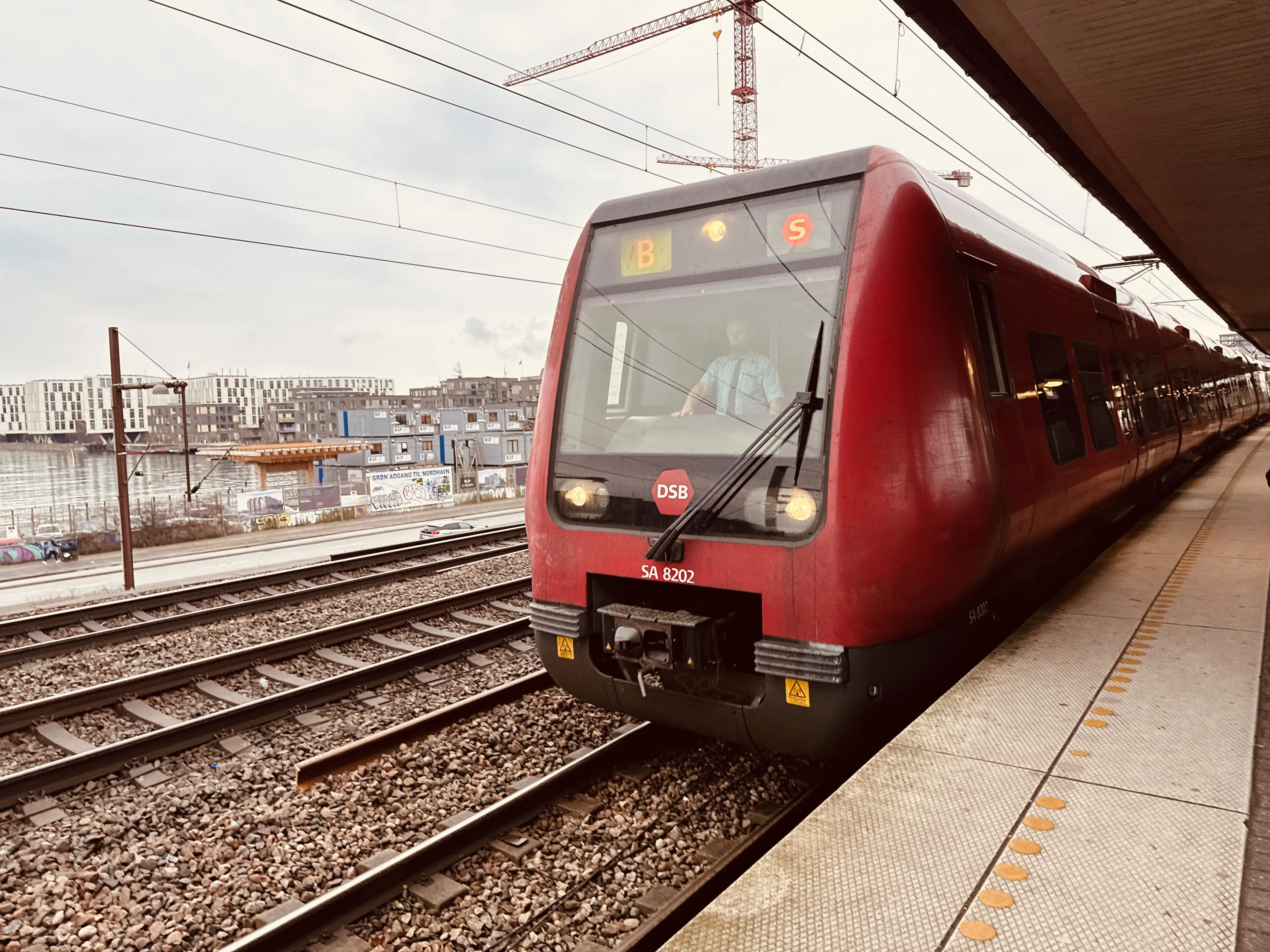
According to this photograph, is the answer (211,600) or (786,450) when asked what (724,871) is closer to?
(786,450)

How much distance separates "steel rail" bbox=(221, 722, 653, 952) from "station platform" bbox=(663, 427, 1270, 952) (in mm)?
1933

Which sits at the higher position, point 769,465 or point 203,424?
point 203,424

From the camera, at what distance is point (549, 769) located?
4.93 m

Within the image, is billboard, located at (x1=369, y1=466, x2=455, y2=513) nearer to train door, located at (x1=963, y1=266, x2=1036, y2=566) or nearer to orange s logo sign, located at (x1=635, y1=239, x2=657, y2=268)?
orange s logo sign, located at (x1=635, y1=239, x2=657, y2=268)

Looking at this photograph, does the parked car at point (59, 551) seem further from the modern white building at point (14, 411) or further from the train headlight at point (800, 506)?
the modern white building at point (14, 411)

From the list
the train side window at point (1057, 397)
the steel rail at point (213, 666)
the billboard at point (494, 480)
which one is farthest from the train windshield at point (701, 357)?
the billboard at point (494, 480)

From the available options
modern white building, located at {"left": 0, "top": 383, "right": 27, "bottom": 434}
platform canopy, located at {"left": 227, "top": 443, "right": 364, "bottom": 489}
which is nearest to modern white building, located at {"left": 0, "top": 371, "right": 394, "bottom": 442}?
modern white building, located at {"left": 0, "top": 383, "right": 27, "bottom": 434}

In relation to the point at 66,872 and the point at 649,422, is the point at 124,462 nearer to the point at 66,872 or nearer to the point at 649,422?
Answer: the point at 66,872

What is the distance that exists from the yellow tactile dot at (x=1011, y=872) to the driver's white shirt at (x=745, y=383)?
2.14 m

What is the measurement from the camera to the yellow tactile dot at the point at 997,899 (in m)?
2.22

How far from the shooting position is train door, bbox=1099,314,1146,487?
23.3 ft

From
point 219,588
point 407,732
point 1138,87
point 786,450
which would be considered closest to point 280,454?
point 219,588

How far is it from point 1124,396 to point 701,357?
5344mm

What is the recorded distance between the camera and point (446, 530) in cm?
1844
